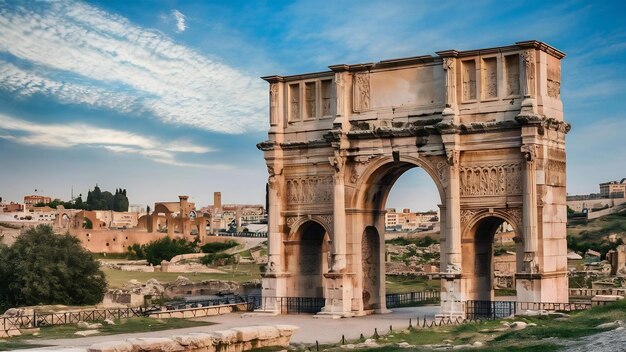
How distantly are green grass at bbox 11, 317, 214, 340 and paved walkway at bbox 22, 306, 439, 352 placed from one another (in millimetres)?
780

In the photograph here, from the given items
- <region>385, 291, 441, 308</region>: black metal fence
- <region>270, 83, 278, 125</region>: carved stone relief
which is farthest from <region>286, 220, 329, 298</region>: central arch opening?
<region>270, 83, 278, 125</region>: carved stone relief

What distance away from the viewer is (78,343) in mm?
24828

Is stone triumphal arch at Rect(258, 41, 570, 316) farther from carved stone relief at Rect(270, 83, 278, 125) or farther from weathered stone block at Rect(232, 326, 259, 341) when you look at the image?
weathered stone block at Rect(232, 326, 259, 341)

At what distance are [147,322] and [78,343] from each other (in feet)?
20.6

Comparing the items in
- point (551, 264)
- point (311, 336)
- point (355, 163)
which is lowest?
point (311, 336)

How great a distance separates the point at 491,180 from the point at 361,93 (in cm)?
625

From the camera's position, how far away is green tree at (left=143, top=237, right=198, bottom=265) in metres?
97.1

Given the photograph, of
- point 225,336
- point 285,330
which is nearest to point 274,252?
point 285,330

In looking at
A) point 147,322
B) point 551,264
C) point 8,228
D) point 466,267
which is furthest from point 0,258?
point 8,228

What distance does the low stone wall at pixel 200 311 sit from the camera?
3359cm

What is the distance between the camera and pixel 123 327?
29.6m

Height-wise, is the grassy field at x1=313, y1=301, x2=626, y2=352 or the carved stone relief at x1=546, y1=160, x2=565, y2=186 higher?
the carved stone relief at x1=546, y1=160, x2=565, y2=186

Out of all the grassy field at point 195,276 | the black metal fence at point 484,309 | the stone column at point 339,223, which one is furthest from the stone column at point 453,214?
the grassy field at point 195,276

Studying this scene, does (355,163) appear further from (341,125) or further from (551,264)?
(551,264)
